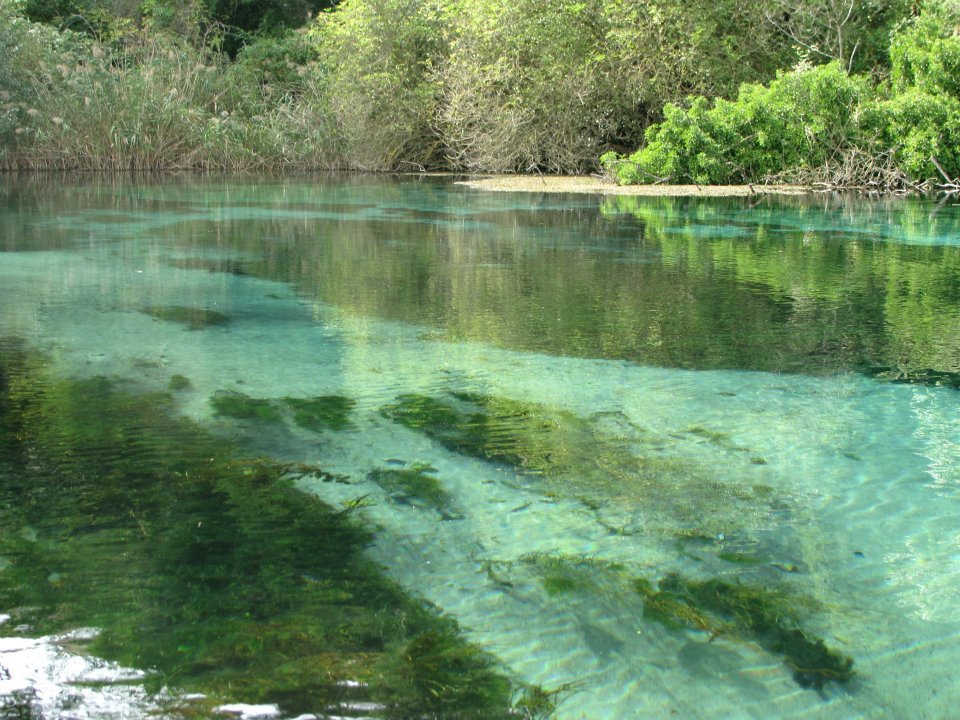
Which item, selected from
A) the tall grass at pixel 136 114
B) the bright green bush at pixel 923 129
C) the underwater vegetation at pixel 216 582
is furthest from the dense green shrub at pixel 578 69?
the underwater vegetation at pixel 216 582

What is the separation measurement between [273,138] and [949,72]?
43.9ft

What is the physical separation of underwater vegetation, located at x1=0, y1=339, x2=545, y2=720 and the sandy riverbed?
1300cm

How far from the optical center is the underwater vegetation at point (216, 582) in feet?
6.78

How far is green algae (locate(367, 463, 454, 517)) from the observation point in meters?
3.04

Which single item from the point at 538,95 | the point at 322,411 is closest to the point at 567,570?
the point at 322,411

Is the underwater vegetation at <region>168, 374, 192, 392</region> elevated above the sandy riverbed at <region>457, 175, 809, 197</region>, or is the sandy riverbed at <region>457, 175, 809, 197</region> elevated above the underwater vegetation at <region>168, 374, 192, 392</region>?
the sandy riverbed at <region>457, 175, 809, 197</region>

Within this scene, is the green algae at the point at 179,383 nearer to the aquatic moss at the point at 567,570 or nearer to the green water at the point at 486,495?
the green water at the point at 486,495

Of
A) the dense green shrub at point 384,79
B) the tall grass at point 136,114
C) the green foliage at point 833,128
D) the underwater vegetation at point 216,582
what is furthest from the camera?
the dense green shrub at point 384,79

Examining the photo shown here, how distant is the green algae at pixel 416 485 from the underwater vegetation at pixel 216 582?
218mm

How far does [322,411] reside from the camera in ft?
12.9

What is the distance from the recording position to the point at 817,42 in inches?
761

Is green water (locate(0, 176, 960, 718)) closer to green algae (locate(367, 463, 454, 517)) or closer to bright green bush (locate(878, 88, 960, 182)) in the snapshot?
green algae (locate(367, 463, 454, 517))

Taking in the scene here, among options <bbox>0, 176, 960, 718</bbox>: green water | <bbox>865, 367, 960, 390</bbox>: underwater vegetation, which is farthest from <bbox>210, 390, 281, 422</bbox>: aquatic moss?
<bbox>865, 367, 960, 390</bbox>: underwater vegetation

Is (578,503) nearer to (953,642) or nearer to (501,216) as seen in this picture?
(953,642)
